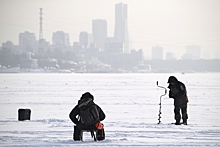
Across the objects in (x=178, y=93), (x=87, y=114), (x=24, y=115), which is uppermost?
(x=178, y=93)

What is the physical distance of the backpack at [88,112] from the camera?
9.35 meters

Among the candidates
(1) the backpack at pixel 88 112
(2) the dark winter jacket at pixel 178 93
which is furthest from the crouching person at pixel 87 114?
(2) the dark winter jacket at pixel 178 93

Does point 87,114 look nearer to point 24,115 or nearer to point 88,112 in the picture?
point 88,112

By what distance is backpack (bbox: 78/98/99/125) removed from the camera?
935 cm

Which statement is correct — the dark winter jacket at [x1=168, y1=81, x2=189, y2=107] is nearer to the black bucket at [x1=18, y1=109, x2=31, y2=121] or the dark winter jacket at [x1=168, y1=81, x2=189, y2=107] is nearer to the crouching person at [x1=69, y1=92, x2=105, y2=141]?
the crouching person at [x1=69, y1=92, x2=105, y2=141]

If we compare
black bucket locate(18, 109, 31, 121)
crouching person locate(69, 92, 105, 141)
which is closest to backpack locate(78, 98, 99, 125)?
crouching person locate(69, 92, 105, 141)

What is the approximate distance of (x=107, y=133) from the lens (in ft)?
36.9

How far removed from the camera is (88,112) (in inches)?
369

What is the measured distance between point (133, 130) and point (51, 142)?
2976mm

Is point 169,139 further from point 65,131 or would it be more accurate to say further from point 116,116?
point 116,116

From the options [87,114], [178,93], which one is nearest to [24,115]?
[178,93]

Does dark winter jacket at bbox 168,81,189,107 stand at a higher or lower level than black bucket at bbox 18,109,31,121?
higher

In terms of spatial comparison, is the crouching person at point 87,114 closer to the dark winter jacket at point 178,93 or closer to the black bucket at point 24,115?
the dark winter jacket at point 178,93

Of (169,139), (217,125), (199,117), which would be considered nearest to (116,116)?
(199,117)
